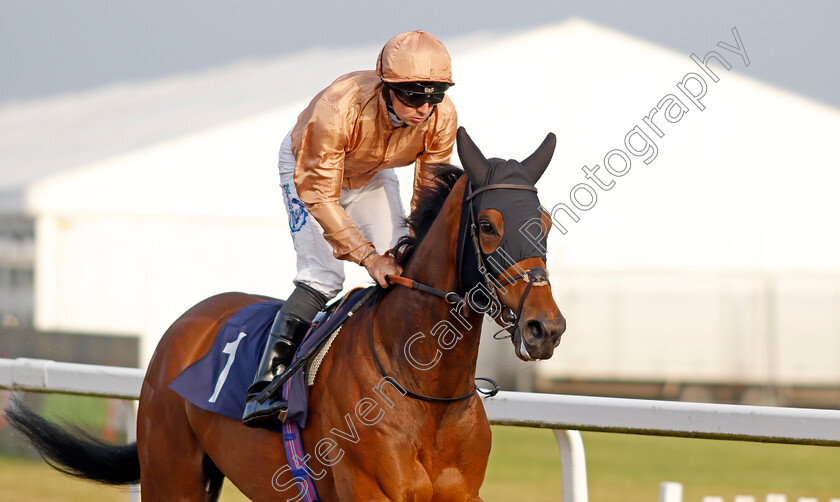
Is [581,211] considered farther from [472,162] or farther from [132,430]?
[472,162]

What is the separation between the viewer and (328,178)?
3.34 metres

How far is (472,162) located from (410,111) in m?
0.42

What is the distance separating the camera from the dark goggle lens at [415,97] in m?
3.25

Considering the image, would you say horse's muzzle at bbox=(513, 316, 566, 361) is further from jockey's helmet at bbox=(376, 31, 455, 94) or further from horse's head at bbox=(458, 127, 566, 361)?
jockey's helmet at bbox=(376, 31, 455, 94)

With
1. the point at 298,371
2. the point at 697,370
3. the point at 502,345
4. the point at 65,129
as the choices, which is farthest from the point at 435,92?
the point at 65,129

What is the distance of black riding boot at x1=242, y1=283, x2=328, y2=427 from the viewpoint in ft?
11.0

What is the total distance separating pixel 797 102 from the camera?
1552 centimetres

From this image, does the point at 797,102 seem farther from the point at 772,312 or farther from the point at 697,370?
the point at 697,370

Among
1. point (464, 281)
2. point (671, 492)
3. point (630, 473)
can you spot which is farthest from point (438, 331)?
point (630, 473)

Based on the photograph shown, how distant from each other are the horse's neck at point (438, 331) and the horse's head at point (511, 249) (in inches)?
3.7

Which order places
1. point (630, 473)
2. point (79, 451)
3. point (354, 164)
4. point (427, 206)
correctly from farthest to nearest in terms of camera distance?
point (630, 473) < point (79, 451) < point (354, 164) < point (427, 206)

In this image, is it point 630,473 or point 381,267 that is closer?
point 381,267

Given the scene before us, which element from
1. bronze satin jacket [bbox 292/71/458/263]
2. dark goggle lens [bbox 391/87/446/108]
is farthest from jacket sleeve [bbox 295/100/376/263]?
dark goggle lens [bbox 391/87/446/108]

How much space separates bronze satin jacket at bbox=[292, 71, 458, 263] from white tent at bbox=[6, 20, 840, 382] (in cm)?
883
